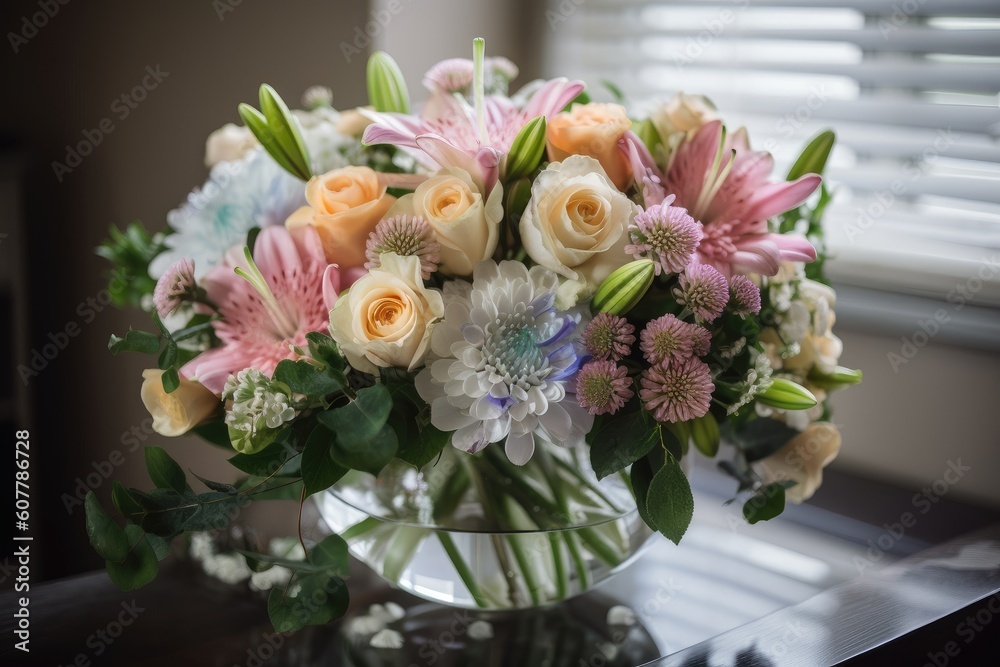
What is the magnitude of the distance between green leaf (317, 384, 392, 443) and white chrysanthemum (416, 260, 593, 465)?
33 millimetres

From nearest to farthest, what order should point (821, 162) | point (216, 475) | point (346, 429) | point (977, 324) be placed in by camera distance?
point (346, 429) < point (821, 162) < point (977, 324) < point (216, 475)

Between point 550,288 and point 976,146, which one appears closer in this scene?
point 550,288

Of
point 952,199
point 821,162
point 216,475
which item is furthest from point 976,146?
point 216,475

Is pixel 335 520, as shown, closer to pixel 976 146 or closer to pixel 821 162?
pixel 821 162

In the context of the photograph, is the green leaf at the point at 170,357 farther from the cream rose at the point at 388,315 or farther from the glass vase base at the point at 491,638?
the glass vase base at the point at 491,638

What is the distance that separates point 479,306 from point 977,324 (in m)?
0.71

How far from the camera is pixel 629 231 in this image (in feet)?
1.84

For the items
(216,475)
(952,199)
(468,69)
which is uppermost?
(468,69)

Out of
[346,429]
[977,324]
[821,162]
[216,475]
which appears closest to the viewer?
[346,429]

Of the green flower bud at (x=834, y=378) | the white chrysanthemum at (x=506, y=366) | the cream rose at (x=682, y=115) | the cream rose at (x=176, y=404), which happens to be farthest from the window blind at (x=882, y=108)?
the cream rose at (x=176, y=404)

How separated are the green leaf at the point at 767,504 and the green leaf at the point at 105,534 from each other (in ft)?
1.42

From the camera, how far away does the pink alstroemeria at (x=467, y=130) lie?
1.91ft

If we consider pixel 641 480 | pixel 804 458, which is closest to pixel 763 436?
pixel 804 458

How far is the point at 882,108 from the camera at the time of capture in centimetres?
112
